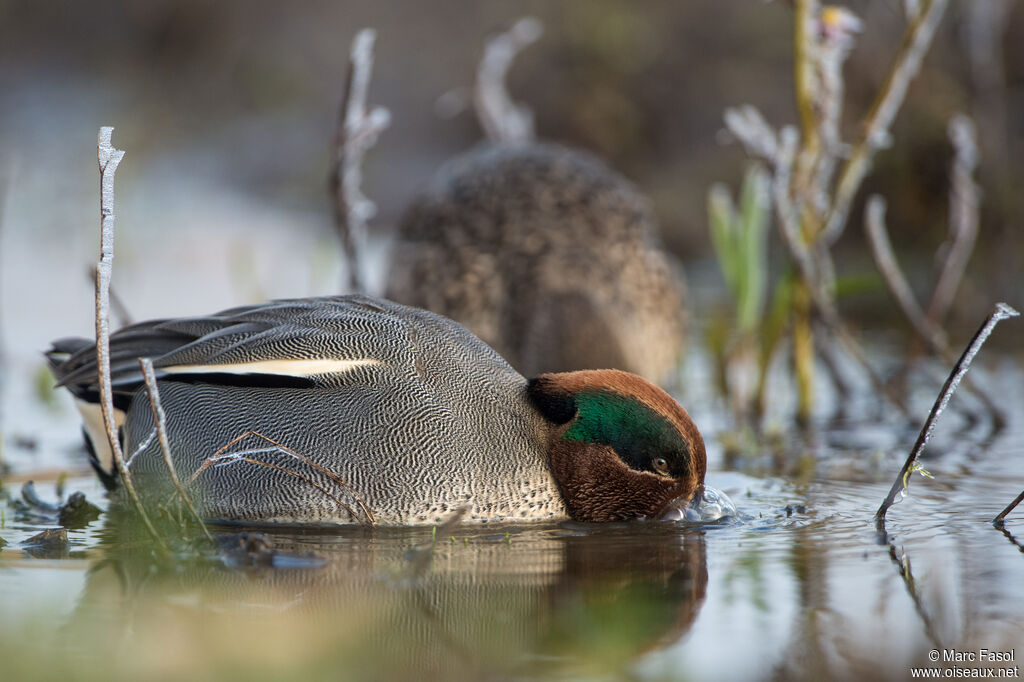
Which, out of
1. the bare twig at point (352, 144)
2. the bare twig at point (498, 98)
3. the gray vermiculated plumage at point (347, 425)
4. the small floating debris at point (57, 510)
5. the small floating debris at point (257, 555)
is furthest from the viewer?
the bare twig at point (498, 98)

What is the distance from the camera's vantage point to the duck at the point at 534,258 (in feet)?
19.6

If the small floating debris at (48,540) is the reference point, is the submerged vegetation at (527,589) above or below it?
below

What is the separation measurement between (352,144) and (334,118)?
791cm

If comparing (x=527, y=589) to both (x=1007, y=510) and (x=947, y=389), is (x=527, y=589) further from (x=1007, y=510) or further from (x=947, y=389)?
(x=1007, y=510)

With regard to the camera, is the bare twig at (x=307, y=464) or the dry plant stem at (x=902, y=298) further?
the dry plant stem at (x=902, y=298)

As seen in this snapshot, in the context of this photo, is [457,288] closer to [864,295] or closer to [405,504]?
[405,504]

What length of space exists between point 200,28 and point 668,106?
5.17m

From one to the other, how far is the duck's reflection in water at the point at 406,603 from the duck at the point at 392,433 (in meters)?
0.12

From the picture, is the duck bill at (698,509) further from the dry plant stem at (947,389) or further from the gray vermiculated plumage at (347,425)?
the dry plant stem at (947,389)

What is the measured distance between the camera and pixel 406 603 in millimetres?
2941

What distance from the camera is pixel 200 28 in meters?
13.7

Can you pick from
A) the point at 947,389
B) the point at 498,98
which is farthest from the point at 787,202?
the point at 498,98

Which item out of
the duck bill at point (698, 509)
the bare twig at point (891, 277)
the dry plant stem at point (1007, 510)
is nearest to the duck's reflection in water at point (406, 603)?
the duck bill at point (698, 509)

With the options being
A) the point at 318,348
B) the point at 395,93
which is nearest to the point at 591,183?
the point at 318,348
